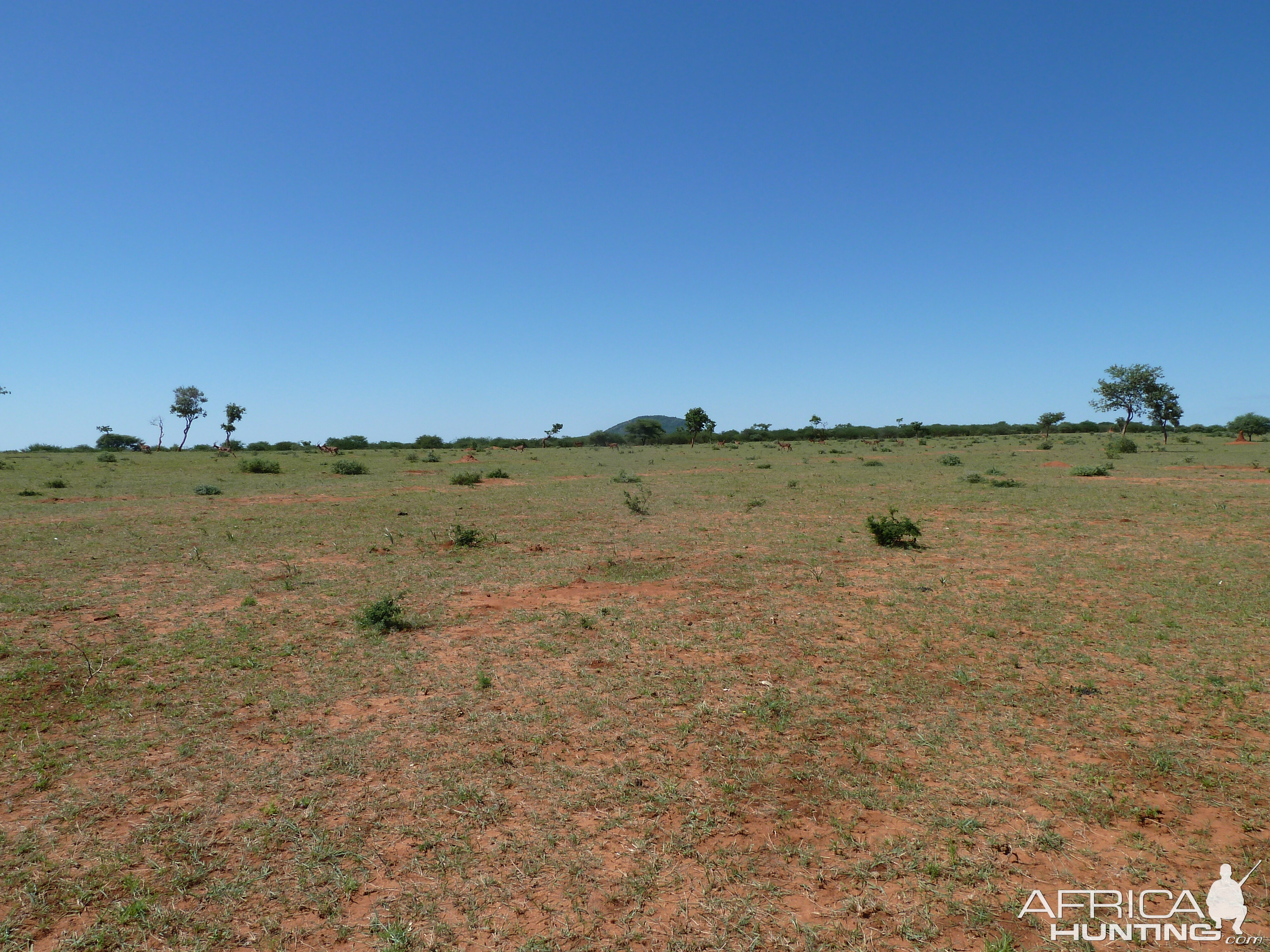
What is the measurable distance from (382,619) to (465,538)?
546 centimetres

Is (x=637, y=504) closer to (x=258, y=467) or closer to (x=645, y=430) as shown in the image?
(x=258, y=467)

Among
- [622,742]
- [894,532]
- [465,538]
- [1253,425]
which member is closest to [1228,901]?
[622,742]

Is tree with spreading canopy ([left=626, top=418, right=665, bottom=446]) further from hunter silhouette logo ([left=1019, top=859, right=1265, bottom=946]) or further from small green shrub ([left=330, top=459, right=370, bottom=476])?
hunter silhouette logo ([left=1019, top=859, right=1265, bottom=946])

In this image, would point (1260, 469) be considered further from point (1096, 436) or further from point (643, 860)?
point (1096, 436)

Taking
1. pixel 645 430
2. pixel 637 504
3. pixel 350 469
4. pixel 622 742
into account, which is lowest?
pixel 622 742

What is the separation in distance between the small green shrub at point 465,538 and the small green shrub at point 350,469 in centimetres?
2287

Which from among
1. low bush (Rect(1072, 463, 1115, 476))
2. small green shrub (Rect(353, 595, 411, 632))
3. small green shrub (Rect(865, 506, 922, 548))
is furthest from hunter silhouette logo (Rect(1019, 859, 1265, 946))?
low bush (Rect(1072, 463, 1115, 476))

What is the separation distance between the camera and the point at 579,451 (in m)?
66.0

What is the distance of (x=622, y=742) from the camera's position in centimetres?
564

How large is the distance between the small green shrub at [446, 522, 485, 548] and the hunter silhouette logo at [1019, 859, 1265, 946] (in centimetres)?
1211

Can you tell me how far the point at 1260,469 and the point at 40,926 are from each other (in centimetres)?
4223

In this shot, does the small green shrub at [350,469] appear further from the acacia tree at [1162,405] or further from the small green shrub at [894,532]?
the acacia tree at [1162,405]

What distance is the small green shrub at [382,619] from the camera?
8.64 metres

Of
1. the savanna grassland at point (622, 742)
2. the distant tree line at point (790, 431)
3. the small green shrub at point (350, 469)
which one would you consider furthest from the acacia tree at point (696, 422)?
the savanna grassland at point (622, 742)
